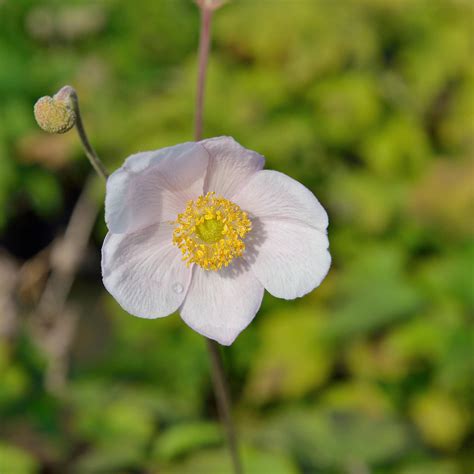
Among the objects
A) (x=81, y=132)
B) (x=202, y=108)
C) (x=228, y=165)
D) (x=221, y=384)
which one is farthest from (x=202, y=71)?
(x=221, y=384)

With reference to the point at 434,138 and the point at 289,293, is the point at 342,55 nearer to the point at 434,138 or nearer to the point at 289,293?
the point at 434,138

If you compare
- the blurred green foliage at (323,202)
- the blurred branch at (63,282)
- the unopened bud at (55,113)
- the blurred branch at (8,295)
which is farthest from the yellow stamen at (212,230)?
the blurred branch at (63,282)

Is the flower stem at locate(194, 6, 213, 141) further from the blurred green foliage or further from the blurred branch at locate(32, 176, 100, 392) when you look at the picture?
the blurred branch at locate(32, 176, 100, 392)

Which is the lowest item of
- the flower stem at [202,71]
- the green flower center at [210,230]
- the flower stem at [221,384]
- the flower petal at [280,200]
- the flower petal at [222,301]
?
the flower stem at [221,384]

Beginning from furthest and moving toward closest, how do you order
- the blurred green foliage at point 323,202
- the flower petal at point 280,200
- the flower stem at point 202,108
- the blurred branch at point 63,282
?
the blurred branch at point 63,282 → the blurred green foliage at point 323,202 → the flower stem at point 202,108 → the flower petal at point 280,200

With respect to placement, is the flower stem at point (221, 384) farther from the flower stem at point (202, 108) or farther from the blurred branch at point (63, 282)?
the blurred branch at point (63, 282)

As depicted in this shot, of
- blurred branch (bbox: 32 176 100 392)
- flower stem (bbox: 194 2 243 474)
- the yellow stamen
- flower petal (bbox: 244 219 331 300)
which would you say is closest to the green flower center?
the yellow stamen

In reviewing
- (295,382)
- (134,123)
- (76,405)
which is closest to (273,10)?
(134,123)

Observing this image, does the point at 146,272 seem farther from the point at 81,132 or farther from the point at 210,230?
the point at 81,132
